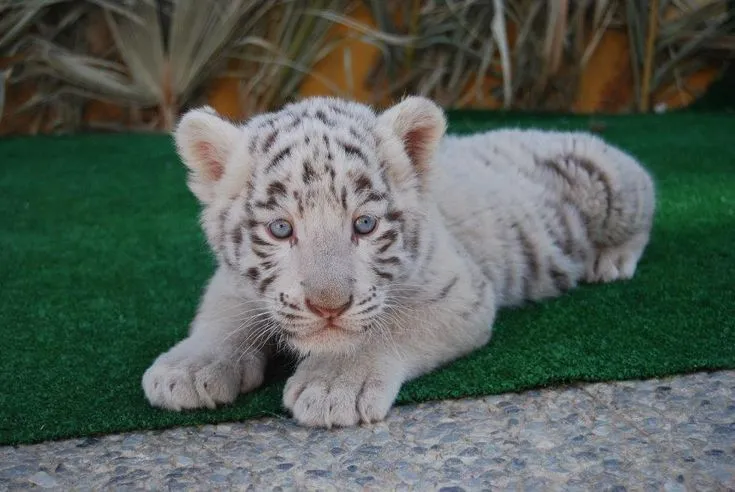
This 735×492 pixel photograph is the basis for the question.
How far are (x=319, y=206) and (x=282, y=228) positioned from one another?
0.12 metres

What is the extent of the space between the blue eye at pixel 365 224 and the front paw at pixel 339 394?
0.32m

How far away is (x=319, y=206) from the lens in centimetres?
220

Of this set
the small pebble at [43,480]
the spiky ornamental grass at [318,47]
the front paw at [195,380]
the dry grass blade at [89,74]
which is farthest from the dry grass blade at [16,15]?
the small pebble at [43,480]

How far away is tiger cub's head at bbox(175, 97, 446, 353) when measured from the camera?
2.15 meters

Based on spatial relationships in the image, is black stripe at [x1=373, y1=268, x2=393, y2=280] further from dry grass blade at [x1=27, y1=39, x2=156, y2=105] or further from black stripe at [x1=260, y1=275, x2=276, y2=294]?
dry grass blade at [x1=27, y1=39, x2=156, y2=105]

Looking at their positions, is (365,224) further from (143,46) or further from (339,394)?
(143,46)

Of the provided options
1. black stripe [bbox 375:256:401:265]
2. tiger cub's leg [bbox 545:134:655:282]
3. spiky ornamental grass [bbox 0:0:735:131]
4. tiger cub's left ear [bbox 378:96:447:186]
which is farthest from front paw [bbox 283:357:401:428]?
spiky ornamental grass [bbox 0:0:735:131]

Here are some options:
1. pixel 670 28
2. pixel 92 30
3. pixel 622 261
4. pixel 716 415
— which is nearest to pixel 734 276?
pixel 622 261

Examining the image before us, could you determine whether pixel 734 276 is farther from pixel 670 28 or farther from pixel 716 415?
pixel 670 28

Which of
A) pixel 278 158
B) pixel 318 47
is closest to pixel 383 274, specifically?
pixel 278 158

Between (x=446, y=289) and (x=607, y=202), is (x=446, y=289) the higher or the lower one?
the lower one

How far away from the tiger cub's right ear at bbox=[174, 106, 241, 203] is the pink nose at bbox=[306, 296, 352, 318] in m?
0.56

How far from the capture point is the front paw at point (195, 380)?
2.20 metres

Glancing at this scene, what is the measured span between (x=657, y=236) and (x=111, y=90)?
4207 millimetres
